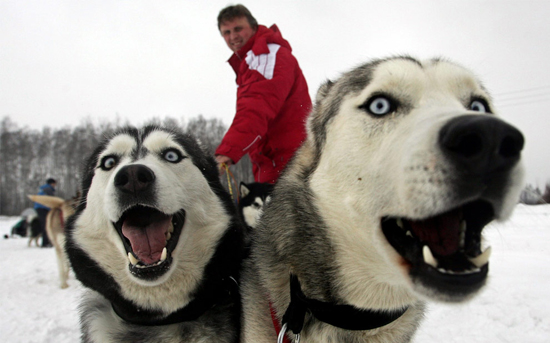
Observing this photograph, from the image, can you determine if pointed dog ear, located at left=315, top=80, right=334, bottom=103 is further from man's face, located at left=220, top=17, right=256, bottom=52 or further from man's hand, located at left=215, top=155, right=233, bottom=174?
man's face, located at left=220, top=17, right=256, bottom=52

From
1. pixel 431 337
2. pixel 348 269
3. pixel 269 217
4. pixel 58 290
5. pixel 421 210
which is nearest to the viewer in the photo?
pixel 421 210

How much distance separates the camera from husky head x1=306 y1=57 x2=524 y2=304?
3.26 ft

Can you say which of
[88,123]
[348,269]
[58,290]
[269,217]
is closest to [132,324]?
[269,217]

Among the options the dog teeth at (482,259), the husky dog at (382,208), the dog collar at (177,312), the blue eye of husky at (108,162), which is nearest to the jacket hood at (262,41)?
the husky dog at (382,208)

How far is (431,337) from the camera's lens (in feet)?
10.4

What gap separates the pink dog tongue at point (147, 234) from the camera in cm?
209

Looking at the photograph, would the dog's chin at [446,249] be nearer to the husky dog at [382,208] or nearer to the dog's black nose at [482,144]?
the husky dog at [382,208]

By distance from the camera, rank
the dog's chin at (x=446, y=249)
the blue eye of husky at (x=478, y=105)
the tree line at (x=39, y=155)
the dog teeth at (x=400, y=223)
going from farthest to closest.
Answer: the tree line at (x=39, y=155), the blue eye of husky at (x=478, y=105), the dog teeth at (x=400, y=223), the dog's chin at (x=446, y=249)

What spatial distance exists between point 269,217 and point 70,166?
161ft

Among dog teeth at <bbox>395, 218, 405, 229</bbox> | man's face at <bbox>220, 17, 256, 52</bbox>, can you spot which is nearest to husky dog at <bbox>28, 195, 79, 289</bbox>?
man's face at <bbox>220, 17, 256, 52</bbox>

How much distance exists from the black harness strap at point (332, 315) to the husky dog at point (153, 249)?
75cm

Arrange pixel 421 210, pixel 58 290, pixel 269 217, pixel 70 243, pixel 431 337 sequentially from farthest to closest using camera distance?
1. pixel 58 290
2. pixel 431 337
3. pixel 70 243
4. pixel 269 217
5. pixel 421 210

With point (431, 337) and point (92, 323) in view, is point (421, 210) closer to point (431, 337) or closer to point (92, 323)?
point (92, 323)

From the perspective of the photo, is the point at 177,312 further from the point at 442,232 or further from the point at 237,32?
the point at 237,32
